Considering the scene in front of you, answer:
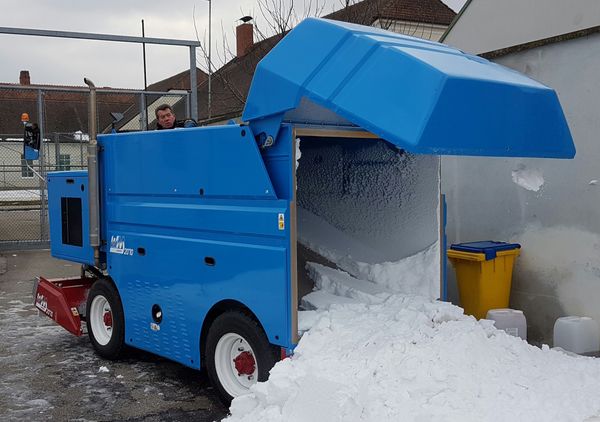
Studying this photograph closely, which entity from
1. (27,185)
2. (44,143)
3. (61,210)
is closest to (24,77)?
(27,185)

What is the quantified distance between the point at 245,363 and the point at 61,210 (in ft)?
10.6

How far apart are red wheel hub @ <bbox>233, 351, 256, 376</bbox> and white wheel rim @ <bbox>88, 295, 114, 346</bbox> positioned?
2065 mm

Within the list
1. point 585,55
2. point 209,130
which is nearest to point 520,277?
point 585,55

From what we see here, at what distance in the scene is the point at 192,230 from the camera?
16.3ft

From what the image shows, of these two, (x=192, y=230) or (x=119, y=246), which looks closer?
(x=192, y=230)

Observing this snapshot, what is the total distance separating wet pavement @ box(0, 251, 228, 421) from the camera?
15.9 feet

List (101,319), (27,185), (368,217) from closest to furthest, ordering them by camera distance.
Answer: (368,217) → (101,319) → (27,185)

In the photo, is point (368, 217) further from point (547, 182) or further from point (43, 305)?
point (43, 305)

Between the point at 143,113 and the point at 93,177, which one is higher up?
the point at 143,113

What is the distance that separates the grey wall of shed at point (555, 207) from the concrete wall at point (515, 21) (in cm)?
17

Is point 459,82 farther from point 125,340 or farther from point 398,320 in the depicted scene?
point 125,340

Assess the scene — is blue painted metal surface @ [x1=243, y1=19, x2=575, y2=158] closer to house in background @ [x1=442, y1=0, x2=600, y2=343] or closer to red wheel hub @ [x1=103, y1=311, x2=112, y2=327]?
house in background @ [x1=442, y1=0, x2=600, y2=343]

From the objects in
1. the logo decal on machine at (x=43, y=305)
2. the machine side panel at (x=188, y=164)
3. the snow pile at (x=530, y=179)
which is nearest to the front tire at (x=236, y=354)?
the machine side panel at (x=188, y=164)

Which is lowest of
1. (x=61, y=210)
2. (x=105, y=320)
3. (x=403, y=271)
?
(x=105, y=320)
